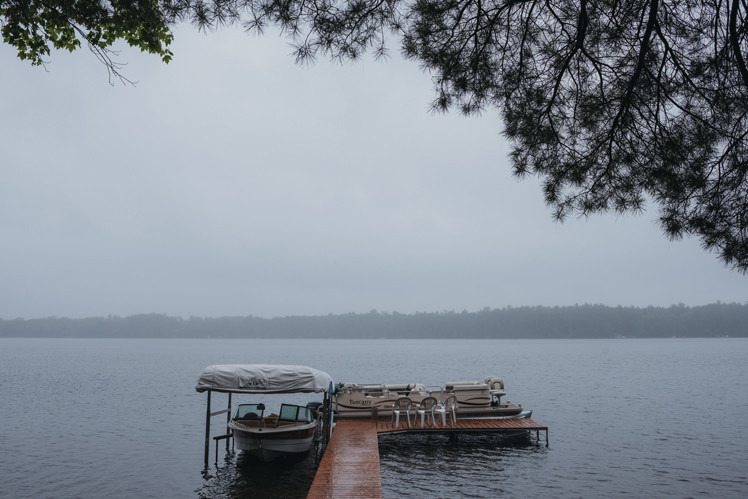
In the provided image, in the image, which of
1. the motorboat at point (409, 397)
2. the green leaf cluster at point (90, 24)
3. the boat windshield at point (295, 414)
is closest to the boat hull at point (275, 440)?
the boat windshield at point (295, 414)

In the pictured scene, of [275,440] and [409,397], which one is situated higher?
[409,397]

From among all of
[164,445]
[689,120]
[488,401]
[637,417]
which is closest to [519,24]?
[689,120]

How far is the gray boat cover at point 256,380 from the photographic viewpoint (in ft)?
55.4

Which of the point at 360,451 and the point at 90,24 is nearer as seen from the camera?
the point at 90,24

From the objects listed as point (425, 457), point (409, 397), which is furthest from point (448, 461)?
point (409, 397)

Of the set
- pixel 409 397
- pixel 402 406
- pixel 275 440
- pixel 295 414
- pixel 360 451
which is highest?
pixel 409 397

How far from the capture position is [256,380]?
1703 centimetres

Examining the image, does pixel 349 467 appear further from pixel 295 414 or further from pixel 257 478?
pixel 295 414

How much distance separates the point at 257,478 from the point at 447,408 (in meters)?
8.49

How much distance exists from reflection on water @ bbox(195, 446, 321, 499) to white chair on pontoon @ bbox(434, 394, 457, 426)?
5264mm

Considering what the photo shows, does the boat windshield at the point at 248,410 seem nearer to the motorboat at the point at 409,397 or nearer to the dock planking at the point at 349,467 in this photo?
the dock planking at the point at 349,467

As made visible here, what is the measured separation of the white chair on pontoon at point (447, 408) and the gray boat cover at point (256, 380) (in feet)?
22.2

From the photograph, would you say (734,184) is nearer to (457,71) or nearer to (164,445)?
(457,71)

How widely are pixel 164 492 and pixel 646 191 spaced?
16483mm
